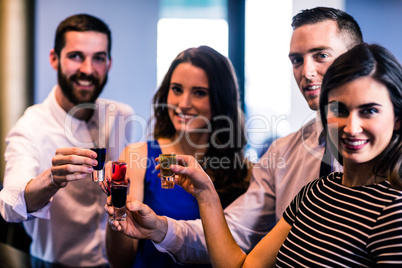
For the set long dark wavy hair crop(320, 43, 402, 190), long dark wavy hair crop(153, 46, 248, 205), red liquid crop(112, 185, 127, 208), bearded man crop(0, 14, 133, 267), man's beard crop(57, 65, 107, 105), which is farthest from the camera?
man's beard crop(57, 65, 107, 105)

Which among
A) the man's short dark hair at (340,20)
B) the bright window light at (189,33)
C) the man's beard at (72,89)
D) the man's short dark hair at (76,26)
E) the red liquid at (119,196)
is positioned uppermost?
the bright window light at (189,33)

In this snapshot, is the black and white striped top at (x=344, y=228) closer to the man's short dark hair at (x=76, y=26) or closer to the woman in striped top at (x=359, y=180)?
the woman in striped top at (x=359, y=180)

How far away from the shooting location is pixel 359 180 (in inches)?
57.7

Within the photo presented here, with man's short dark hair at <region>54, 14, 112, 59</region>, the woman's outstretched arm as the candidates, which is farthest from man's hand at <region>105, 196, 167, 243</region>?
man's short dark hair at <region>54, 14, 112, 59</region>

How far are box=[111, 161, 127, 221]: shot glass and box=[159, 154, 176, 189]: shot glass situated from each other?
16cm

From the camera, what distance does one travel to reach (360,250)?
4.42ft

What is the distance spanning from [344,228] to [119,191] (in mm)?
901

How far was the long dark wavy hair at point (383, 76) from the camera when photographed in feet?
4.55

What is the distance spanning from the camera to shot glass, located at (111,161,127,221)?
5.96 ft

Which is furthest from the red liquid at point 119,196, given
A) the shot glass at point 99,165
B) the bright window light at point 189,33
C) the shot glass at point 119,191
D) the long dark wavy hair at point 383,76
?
the bright window light at point 189,33

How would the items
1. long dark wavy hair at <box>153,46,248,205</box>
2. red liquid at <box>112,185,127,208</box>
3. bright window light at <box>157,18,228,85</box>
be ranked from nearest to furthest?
1. red liquid at <box>112,185,127,208</box>
2. long dark wavy hair at <box>153,46,248,205</box>
3. bright window light at <box>157,18,228,85</box>

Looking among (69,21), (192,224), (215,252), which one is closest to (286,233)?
(215,252)

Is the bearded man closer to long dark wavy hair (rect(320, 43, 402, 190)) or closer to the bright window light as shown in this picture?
the bright window light

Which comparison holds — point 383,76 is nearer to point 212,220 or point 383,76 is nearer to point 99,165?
point 212,220
